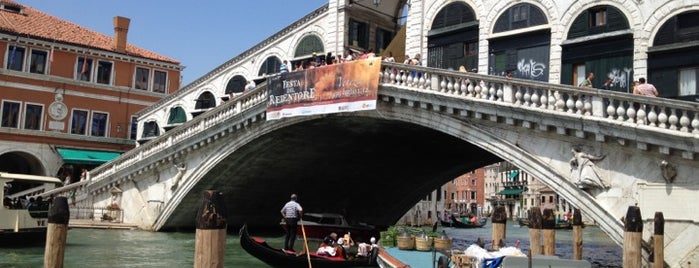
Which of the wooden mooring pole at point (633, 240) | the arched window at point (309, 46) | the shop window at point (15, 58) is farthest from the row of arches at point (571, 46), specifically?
the shop window at point (15, 58)

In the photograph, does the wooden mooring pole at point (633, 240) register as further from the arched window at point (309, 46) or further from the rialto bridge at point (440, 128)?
the arched window at point (309, 46)

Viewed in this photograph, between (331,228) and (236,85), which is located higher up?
(236,85)

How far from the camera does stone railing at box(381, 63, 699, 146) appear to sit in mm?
11641

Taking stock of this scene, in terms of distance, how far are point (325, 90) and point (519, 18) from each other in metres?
5.29

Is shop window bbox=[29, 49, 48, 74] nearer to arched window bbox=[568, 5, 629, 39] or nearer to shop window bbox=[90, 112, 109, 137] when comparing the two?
shop window bbox=[90, 112, 109, 137]

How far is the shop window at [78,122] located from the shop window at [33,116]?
1.31m

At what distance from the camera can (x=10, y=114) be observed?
1058 inches

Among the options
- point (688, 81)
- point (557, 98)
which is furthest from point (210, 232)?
point (688, 81)

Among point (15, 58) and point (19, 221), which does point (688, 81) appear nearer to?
point (19, 221)

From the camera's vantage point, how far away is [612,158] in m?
12.7

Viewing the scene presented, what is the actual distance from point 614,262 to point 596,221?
882cm

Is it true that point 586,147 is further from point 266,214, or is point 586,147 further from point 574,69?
point 266,214

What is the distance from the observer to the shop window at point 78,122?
28594 mm

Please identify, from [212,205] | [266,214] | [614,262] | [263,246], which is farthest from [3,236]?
[614,262]
